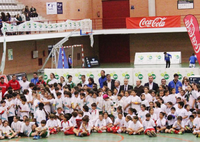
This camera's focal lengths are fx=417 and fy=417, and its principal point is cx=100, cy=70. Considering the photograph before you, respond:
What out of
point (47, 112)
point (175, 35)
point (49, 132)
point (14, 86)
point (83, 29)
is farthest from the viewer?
point (175, 35)

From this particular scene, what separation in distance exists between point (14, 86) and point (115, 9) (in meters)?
27.1

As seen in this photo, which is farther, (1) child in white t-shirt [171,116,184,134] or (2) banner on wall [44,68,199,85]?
(2) banner on wall [44,68,199,85]

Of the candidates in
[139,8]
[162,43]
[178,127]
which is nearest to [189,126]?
[178,127]

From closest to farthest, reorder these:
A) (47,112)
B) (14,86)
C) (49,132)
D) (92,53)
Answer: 1. (49,132)
2. (47,112)
3. (14,86)
4. (92,53)

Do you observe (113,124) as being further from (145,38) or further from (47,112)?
(145,38)

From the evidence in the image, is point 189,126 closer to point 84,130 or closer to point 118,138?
point 118,138

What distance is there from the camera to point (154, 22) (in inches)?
1516

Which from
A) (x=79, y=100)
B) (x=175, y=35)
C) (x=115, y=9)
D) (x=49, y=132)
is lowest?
(x=49, y=132)

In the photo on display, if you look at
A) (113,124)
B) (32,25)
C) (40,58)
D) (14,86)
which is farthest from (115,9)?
(113,124)

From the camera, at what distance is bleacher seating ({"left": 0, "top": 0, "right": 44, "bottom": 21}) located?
34.9 metres

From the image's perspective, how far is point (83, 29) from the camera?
3812cm

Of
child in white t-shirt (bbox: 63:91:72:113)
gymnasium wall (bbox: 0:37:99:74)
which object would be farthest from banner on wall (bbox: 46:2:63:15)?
child in white t-shirt (bbox: 63:91:72:113)

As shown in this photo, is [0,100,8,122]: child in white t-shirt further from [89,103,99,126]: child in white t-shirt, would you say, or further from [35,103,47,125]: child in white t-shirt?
[89,103,99,126]: child in white t-shirt

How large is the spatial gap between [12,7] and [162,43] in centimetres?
1681
